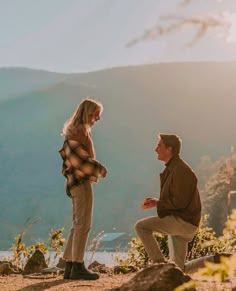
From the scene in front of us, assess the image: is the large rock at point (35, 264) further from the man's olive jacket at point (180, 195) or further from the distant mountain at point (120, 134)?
the distant mountain at point (120, 134)

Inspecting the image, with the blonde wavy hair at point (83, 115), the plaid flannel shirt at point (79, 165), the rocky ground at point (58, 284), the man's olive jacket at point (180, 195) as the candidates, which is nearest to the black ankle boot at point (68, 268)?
the rocky ground at point (58, 284)

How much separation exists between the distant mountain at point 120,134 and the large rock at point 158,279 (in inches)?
3979

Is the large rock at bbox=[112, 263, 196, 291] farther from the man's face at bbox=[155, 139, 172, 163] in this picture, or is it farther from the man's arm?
the man's face at bbox=[155, 139, 172, 163]

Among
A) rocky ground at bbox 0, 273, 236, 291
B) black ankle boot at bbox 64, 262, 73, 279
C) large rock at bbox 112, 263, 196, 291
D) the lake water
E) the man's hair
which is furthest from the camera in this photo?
the lake water

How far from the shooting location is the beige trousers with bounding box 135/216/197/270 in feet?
19.8

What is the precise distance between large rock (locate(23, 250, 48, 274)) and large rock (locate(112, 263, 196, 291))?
419 centimetres

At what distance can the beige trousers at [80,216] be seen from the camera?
6.41m

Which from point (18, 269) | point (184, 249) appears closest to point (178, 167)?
point (184, 249)

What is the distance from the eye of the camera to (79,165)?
6352mm

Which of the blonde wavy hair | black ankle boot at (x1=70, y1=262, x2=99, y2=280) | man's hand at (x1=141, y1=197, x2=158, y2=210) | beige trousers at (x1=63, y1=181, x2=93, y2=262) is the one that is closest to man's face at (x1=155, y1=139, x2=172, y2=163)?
man's hand at (x1=141, y1=197, x2=158, y2=210)

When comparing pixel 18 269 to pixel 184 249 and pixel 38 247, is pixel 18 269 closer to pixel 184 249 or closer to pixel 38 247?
pixel 38 247

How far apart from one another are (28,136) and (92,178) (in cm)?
16001

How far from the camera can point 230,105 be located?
13612cm

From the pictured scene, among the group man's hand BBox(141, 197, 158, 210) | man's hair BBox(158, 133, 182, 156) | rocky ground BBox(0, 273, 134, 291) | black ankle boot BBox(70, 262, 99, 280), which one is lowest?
rocky ground BBox(0, 273, 134, 291)
